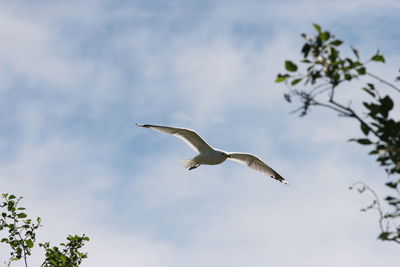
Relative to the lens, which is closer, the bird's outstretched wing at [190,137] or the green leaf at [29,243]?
the green leaf at [29,243]

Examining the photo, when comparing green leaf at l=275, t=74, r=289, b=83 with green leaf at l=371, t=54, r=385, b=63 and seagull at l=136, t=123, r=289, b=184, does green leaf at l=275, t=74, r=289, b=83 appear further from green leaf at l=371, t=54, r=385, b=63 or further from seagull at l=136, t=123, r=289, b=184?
seagull at l=136, t=123, r=289, b=184

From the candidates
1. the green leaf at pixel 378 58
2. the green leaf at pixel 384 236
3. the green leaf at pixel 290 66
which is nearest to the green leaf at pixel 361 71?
the green leaf at pixel 378 58

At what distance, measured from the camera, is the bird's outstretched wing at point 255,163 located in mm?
22344

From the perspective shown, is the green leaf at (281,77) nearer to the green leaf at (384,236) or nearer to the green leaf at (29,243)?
the green leaf at (384,236)

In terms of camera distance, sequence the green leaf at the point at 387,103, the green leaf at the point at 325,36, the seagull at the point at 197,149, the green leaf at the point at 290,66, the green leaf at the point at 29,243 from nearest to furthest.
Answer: the green leaf at the point at 387,103, the green leaf at the point at 325,36, the green leaf at the point at 290,66, the green leaf at the point at 29,243, the seagull at the point at 197,149

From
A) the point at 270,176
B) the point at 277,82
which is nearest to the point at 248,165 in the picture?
the point at 270,176

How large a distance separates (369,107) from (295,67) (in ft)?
2.88

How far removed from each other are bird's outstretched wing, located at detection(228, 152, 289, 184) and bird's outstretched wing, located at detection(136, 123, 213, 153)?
151cm

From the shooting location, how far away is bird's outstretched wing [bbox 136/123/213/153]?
65.9 ft

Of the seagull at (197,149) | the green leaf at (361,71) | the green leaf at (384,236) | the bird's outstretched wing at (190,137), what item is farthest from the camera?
the seagull at (197,149)

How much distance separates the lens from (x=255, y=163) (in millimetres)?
22906

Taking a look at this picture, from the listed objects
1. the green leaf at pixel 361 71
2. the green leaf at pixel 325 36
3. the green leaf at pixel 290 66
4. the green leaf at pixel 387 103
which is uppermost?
the green leaf at pixel 325 36

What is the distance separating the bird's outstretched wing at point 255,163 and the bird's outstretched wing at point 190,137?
1507 mm

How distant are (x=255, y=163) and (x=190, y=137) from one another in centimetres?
336
